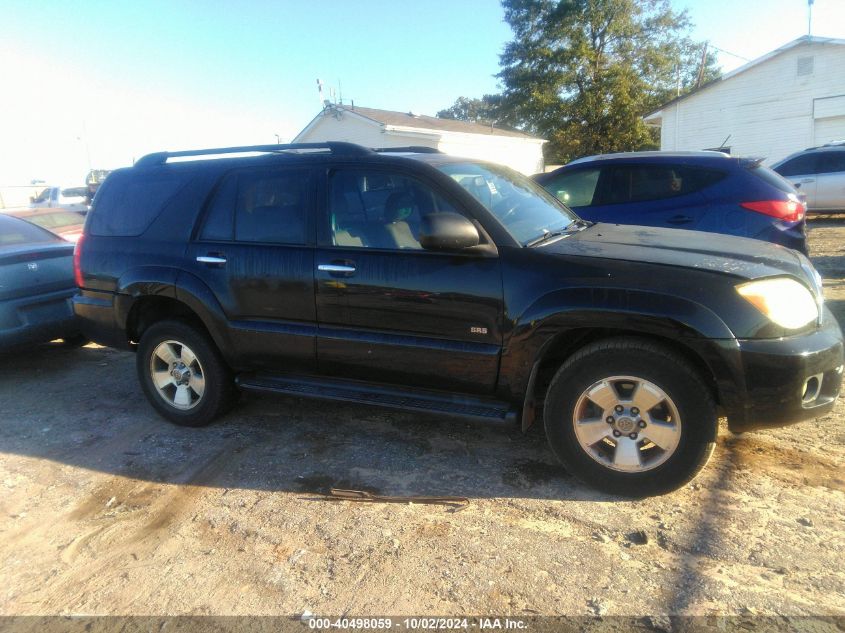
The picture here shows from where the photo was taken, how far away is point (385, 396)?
3512 mm

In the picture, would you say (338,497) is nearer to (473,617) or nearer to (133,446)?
(473,617)

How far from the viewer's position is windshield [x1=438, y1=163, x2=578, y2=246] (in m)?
3.43

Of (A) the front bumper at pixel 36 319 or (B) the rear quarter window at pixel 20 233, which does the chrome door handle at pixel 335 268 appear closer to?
(A) the front bumper at pixel 36 319

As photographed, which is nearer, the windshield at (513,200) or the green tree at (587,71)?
the windshield at (513,200)

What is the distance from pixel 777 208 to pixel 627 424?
11.3 feet

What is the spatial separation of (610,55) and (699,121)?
12.0 m

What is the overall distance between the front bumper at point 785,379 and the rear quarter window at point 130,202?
3.72 meters

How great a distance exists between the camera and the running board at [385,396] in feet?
10.5

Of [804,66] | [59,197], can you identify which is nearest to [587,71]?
[804,66]

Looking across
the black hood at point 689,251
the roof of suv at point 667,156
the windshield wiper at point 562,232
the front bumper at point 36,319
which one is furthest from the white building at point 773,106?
the front bumper at point 36,319

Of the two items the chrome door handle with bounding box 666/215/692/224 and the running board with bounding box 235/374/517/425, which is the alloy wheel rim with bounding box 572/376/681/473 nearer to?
the running board with bounding box 235/374/517/425

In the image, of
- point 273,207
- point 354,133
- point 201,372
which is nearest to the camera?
point 273,207

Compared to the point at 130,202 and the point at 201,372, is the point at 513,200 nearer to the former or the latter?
the point at 201,372

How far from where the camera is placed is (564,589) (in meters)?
2.42
